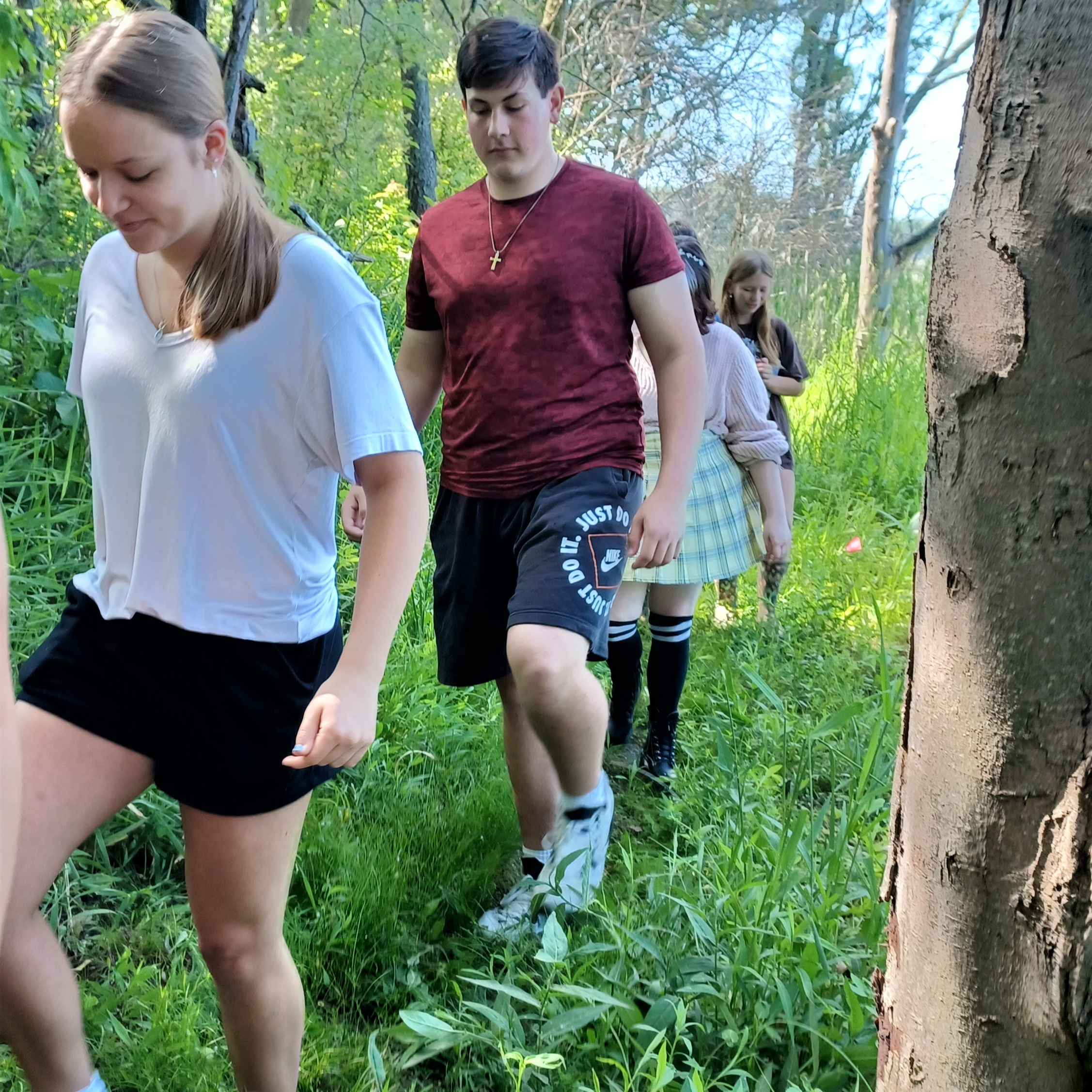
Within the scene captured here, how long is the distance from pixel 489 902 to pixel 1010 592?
182 centimetres

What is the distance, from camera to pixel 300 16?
8109 millimetres

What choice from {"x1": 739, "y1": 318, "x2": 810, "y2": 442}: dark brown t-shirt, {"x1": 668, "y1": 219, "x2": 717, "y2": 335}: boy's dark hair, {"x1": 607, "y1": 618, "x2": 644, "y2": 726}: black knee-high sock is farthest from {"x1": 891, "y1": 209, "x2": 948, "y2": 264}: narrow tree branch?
{"x1": 607, "y1": 618, "x2": 644, "y2": 726}: black knee-high sock

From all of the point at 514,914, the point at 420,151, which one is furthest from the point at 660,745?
the point at 420,151

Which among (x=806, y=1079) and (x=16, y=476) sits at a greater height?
(x=16, y=476)

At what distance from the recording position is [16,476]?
3.31m

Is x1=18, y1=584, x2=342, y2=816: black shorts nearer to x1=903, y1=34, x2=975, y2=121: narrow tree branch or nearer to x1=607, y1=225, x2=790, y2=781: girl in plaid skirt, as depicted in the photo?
x1=607, y1=225, x2=790, y2=781: girl in plaid skirt

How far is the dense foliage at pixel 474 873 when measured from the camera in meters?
1.92

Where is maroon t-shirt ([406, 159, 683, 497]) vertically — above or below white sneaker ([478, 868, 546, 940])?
above

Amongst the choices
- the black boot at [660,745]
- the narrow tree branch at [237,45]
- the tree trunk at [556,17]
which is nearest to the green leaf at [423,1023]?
the black boot at [660,745]

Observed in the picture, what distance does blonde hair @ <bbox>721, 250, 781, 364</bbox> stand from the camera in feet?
15.9

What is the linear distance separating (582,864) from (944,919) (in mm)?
1253

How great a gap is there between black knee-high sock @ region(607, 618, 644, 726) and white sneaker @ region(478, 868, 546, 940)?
116 centimetres

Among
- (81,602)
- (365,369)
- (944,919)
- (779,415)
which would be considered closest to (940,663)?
(944,919)

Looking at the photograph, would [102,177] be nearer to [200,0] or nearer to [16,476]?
[16,476]
